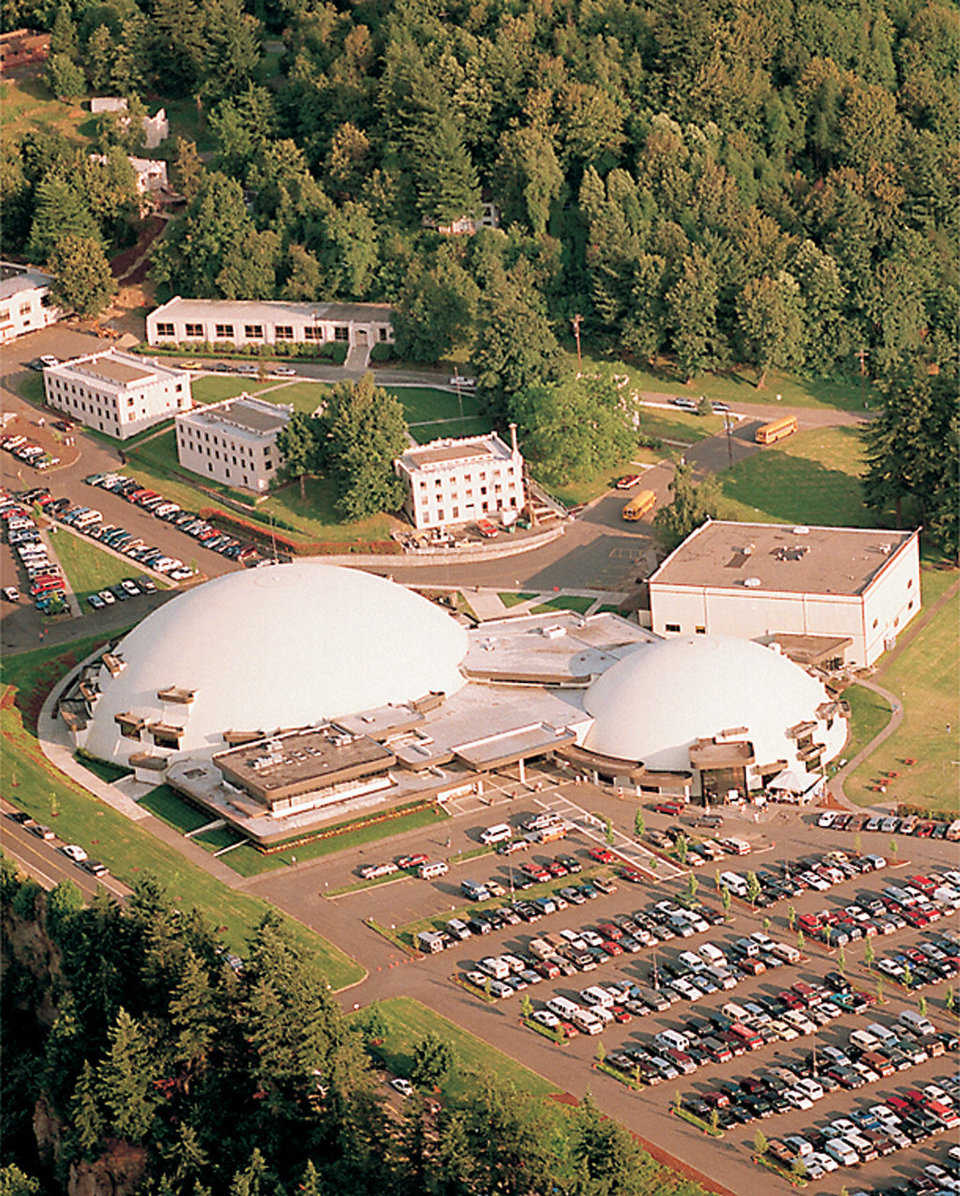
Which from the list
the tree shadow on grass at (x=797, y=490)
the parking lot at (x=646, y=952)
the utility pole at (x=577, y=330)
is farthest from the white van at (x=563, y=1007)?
the utility pole at (x=577, y=330)

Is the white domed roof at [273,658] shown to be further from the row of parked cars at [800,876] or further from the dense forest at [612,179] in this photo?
the dense forest at [612,179]

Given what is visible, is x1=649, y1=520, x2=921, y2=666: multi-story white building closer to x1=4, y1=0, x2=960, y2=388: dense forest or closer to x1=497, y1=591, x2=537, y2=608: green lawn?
x1=497, y1=591, x2=537, y2=608: green lawn

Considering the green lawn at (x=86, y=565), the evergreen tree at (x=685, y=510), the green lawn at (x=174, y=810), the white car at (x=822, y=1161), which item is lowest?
the white car at (x=822, y=1161)

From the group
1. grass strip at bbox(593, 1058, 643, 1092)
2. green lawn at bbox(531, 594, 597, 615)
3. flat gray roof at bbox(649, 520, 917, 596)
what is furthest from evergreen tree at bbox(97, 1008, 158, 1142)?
flat gray roof at bbox(649, 520, 917, 596)

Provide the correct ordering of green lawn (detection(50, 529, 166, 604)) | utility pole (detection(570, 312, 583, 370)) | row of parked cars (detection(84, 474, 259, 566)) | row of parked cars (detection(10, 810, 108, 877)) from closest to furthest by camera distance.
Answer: row of parked cars (detection(10, 810, 108, 877)), green lawn (detection(50, 529, 166, 604)), row of parked cars (detection(84, 474, 259, 566)), utility pole (detection(570, 312, 583, 370))

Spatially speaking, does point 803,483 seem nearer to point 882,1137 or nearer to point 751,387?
point 751,387

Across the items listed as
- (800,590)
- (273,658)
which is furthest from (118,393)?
(800,590)
